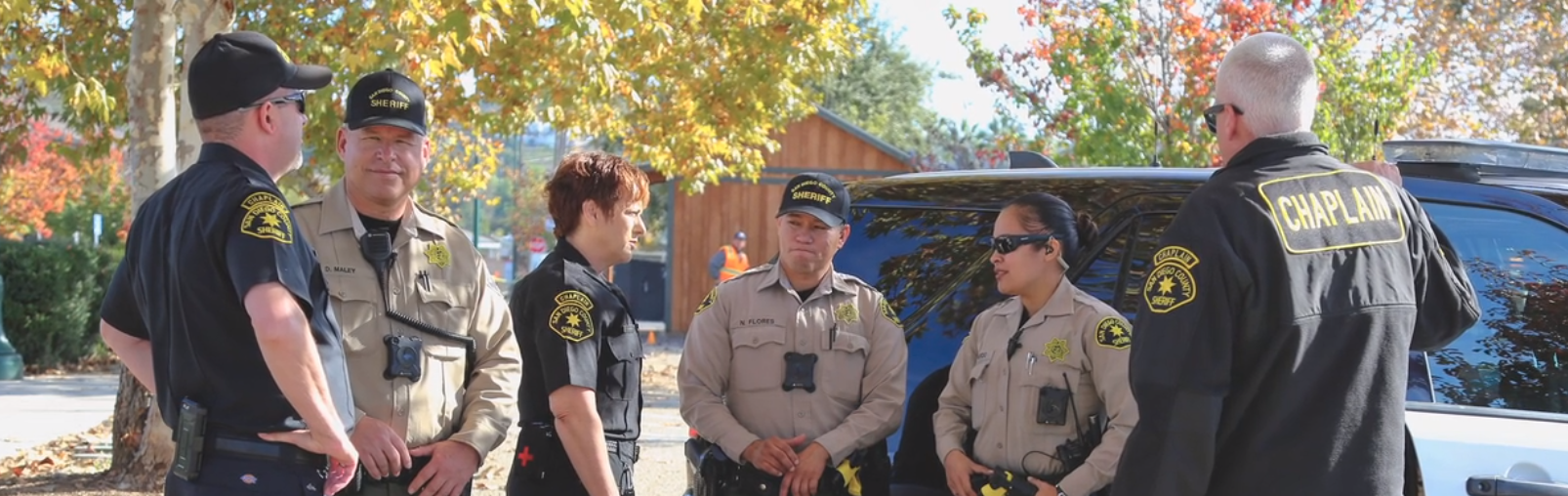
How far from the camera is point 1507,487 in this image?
313 cm

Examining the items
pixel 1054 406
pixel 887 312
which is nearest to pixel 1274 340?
pixel 1054 406

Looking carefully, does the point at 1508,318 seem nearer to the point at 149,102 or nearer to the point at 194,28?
the point at 194,28

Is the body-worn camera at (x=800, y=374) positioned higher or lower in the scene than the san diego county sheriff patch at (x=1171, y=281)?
lower

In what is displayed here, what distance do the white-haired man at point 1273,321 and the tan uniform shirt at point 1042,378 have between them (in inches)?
31.3

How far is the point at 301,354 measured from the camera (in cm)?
289

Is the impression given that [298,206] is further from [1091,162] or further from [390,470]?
[1091,162]

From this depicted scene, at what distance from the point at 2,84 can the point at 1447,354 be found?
9397mm

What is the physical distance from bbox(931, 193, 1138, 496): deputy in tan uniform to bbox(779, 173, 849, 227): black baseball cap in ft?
1.56

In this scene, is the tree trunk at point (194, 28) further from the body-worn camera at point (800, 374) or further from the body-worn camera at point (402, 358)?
the body-worn camera at point (800, 374)

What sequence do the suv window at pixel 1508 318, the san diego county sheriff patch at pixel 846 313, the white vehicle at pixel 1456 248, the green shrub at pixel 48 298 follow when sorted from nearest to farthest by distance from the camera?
the white vehicle at pixel 1456 248, the suv window at pixel 1508 318, the san diego county sheriff patch at pixel 846 313, the green shrub at pixel 48 298

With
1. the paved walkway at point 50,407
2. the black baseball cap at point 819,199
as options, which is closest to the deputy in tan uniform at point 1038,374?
the black baseball cap at point 819,199

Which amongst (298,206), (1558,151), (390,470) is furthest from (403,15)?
(1558,151)

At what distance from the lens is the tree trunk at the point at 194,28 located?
709cm

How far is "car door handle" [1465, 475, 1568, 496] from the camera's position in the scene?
3.10 meters
